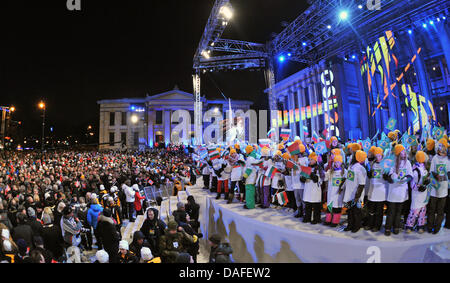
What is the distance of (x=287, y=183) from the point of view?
669 cm

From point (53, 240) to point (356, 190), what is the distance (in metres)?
6.05

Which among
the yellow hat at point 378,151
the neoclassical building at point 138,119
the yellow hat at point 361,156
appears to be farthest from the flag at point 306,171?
the neoclassical building at point 138,119

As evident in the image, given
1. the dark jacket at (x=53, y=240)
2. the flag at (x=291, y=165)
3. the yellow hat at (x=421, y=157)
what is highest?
the yellow hat at (x=421, y=157)

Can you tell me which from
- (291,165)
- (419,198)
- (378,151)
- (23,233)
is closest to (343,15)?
(291,165)

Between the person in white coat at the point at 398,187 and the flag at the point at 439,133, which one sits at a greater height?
the flag at the point at 439,133

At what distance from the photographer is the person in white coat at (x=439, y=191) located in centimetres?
500

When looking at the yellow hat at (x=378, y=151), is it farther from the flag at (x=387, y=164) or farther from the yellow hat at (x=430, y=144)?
the yellow hat at (x=430, y=144)

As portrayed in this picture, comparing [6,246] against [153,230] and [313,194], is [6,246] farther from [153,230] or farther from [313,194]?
[313,194]

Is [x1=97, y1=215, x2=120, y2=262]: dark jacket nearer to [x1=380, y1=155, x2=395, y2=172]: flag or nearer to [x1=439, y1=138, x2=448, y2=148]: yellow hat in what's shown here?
[x1=380, y1=155, x2=395, y2=172]: flag

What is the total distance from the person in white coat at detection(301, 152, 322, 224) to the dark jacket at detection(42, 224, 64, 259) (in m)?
5.03

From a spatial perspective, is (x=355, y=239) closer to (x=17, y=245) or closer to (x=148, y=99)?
(x=17, y=245)

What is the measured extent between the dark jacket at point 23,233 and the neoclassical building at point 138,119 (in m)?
54.8

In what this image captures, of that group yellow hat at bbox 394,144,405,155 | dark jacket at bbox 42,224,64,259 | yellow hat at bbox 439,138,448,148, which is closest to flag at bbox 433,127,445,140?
yellow hat at bbox 439,138,448,148
